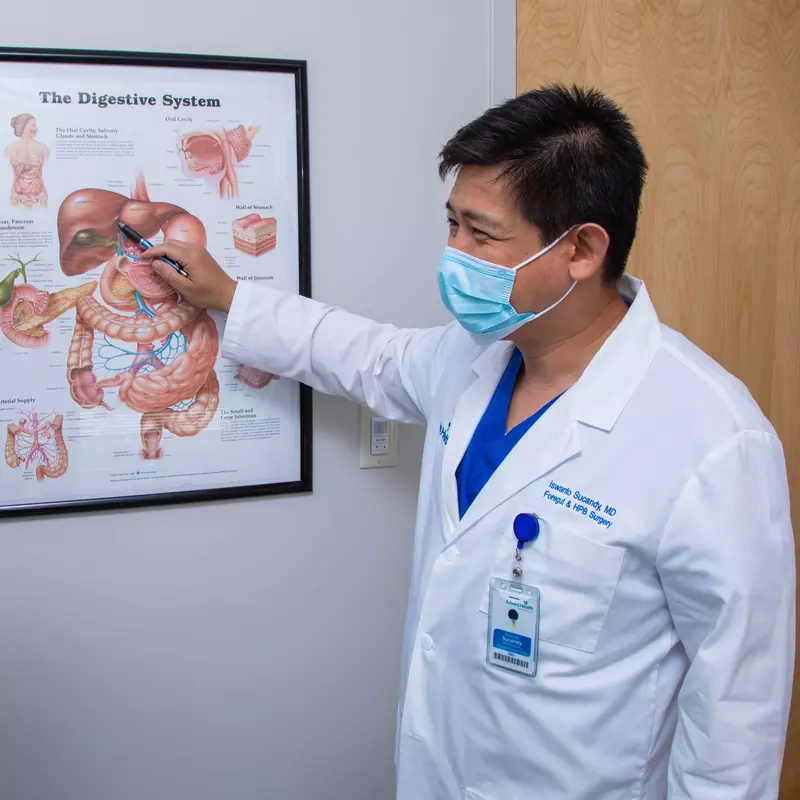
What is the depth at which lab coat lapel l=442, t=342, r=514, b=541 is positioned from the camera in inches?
42.5

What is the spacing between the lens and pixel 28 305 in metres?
1.16

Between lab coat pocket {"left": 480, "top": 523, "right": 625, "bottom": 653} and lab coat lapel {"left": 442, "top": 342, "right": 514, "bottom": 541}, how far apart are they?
0.46ft

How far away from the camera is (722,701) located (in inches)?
35.3

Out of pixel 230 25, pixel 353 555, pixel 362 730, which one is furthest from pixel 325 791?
pixel 230 25

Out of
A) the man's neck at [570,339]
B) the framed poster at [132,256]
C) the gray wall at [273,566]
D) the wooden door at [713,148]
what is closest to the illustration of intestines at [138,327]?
the framed poster at [132,256]

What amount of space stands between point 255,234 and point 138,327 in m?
0.25

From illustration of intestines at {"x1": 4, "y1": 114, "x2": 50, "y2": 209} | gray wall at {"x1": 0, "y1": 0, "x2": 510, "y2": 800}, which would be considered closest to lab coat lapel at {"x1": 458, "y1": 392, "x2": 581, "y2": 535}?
gray wall at {"x1": 0, "y1": 0, "x2": 510, "y2": 800}

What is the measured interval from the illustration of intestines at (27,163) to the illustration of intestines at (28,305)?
9 centimetres

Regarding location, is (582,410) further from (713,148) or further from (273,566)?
(713,148)

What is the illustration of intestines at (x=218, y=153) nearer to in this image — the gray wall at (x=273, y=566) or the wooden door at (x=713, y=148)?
the gray wall at (x=273, y=566)

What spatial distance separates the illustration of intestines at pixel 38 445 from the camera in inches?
46.5

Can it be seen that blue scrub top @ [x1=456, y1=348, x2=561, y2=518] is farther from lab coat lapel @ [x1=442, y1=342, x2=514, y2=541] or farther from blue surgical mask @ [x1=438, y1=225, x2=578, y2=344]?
blue surgical mask @ [x1=438, y1=225, x2=578, y2=344]

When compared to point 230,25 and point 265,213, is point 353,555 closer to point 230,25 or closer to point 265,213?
point 265,213

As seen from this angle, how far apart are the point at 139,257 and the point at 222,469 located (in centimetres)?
38
